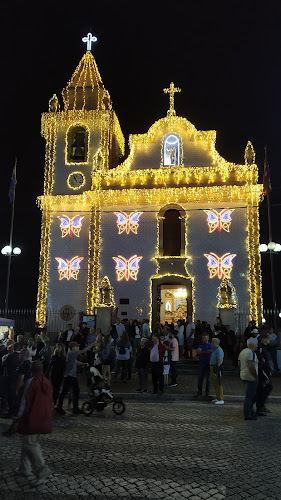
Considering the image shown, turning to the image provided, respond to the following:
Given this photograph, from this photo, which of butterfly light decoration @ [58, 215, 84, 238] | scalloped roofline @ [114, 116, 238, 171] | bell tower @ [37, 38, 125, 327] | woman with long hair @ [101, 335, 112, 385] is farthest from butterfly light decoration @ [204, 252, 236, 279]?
woman with long hair @ [101, 335, 112, 385]

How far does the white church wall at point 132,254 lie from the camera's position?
24.5m

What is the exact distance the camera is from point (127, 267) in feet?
82.1

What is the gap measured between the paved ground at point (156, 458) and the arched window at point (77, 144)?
20.1m

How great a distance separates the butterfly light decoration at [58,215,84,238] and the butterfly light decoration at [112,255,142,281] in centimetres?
310

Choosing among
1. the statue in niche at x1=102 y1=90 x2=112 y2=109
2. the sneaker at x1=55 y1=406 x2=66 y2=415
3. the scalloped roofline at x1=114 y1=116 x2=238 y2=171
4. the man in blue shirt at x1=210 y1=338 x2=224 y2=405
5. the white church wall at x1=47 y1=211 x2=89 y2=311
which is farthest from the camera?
the statue in niche at x1=102 y1=90 x2=112 y2=109

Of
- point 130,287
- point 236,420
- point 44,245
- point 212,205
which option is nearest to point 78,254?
point 44,245

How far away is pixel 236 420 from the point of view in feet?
31.6

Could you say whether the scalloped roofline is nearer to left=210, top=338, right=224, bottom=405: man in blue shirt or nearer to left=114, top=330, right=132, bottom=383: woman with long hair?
left=114, top=330, right=132, bottom=383: woman with long hair

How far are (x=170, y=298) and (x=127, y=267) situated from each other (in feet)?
17.4

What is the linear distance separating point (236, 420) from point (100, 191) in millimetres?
18062

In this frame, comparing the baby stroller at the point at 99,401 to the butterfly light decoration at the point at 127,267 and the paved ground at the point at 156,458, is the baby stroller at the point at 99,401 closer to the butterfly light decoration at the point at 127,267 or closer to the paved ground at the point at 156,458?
the paved ground at the point at 156,458

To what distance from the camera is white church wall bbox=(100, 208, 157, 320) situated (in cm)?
2447

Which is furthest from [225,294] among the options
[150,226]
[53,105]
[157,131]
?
[53,105]

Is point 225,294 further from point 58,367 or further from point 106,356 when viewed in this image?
point 58,367
